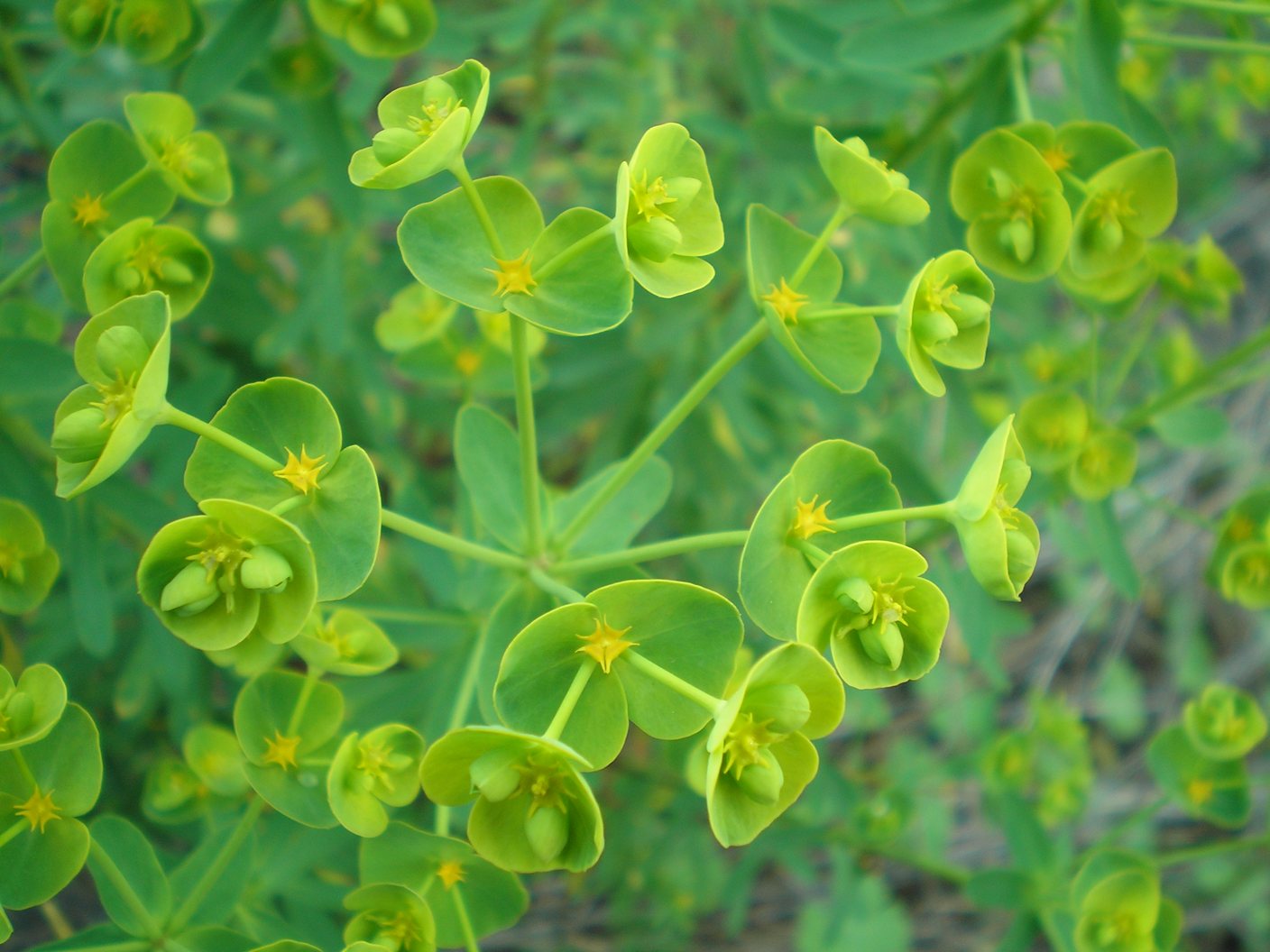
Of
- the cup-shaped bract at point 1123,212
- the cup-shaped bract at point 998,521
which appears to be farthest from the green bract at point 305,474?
the cup-shaped bract at point 1123,212

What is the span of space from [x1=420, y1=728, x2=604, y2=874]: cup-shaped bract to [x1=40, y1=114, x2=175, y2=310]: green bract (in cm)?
108

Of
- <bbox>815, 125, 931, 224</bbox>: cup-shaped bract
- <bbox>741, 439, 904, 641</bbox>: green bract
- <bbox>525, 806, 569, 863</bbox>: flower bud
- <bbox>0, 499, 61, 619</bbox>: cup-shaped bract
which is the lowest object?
<bbox>0, 499, 61, 619</bbox>: cup-shaped bract

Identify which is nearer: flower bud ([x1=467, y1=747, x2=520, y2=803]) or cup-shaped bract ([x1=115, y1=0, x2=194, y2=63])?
flower bud ([x1=467, y1=747, x2=520, y2=803])

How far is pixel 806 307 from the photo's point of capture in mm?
1669

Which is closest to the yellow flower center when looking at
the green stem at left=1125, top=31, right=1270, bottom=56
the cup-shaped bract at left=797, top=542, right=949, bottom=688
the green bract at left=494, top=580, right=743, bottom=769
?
the green bract at left=494, top=580, right=743, bottom=769

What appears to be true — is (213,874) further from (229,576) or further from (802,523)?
(802,523)

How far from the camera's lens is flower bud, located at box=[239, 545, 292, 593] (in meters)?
1.32

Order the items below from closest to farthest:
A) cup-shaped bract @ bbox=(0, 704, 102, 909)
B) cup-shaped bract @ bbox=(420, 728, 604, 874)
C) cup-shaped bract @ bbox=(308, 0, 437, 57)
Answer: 1. cup-shaped bract @ bbox=(420, 728, 604, 874)
2. cup-shaped bract @ bbox=(0, 704, 102, 909)
3. cup-shaped bract @ bbox=(308, 0, 437, 57)

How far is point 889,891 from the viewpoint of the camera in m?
3.74

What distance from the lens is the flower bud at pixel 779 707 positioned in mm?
1306

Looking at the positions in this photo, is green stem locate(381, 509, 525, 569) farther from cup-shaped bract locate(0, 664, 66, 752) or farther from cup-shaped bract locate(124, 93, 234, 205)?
cup-shaped bract locate(124, 93, 234, 205)

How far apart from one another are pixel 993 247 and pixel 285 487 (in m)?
1.39

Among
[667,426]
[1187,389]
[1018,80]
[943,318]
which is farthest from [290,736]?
[1187,389]

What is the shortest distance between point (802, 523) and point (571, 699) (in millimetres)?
419
